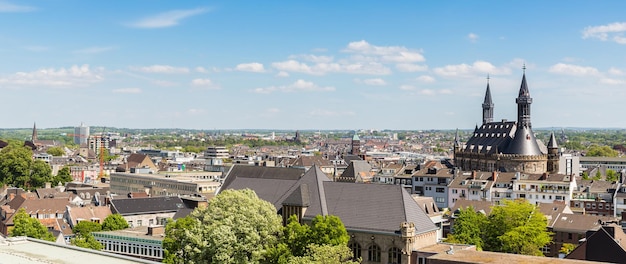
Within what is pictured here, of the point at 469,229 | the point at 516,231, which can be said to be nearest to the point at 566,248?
the point at 516,231

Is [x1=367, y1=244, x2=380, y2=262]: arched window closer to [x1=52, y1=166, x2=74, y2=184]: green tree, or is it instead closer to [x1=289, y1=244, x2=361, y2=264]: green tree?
[x1=289, y1=244, x2=361, y2=264]: green tree

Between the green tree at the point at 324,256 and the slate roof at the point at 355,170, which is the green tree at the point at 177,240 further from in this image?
the slate roof at the point at 355,170

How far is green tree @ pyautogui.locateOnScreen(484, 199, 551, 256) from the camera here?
8369cm

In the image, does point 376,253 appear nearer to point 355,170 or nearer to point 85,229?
point 85,229

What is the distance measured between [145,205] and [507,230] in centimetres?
5385

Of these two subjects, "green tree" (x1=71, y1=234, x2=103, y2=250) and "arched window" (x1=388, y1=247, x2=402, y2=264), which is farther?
"green tree" (x1=71, y1=234, x2=103, y2=250)

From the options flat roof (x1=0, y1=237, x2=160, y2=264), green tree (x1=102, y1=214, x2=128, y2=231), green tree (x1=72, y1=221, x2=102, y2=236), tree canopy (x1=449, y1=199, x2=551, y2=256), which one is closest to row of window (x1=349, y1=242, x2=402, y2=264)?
tree canopy (x1=449, y1=199, x2=551, y2=256)

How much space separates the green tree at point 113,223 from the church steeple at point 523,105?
3617 inches

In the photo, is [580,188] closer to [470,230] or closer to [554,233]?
[554,233]

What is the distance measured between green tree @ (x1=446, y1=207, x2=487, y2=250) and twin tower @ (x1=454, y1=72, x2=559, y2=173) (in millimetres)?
60519

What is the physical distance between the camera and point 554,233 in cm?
9369

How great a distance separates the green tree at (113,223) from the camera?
97338mm

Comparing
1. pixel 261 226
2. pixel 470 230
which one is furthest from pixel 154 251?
pixel 470 230

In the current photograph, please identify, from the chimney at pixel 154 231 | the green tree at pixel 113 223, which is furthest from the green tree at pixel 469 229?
the green tree at pixel 113 223
